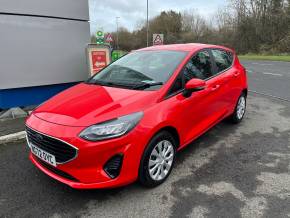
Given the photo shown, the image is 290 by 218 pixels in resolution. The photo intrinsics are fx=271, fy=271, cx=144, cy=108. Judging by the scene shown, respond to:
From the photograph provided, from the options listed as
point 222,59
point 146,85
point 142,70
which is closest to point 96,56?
point 222,59

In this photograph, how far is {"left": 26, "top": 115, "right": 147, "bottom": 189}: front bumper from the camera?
2.64m

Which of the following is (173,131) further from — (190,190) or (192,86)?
(190,190)

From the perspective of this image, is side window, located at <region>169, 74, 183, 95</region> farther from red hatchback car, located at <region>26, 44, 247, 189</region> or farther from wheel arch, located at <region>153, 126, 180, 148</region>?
wheel arch, located at <region>153, 126, 180, 148</region>

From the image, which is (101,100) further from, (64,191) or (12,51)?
(12,51)

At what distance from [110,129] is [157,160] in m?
0.77

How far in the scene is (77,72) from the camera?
723cm

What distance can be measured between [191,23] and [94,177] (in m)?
57.8

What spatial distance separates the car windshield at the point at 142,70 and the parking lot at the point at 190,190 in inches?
48.8

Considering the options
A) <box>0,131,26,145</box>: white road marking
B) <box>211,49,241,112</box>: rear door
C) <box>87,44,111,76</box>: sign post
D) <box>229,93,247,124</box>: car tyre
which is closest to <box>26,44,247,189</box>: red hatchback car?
<box>211,49,241,112</box>: rear door

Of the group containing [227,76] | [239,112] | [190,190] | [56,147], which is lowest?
[190,190]

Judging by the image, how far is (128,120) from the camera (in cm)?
280

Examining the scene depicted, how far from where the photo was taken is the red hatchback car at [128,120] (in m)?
2.70

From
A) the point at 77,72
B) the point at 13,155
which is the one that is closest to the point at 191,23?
the point at 77,72

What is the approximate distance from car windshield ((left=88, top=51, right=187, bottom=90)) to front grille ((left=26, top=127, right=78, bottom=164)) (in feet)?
3.87
